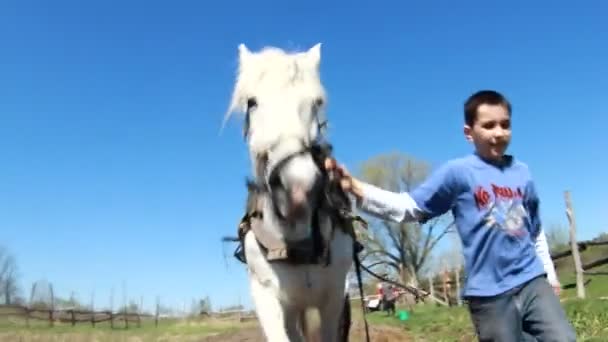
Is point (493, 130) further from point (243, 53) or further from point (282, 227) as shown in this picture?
point (243, 53)

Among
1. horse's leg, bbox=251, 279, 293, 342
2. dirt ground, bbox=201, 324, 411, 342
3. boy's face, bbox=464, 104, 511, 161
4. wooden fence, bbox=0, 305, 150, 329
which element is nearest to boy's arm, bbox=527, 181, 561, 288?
boy's face, bbox=464, 104, 511, 161

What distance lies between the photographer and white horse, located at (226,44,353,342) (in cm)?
346

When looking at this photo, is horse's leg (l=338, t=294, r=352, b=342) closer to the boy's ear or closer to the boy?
the boy


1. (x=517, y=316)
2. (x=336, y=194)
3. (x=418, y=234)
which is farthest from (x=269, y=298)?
(x=418, y=234)

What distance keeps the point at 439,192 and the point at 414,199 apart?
0.44ft

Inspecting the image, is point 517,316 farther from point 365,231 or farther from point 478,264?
point 365,231

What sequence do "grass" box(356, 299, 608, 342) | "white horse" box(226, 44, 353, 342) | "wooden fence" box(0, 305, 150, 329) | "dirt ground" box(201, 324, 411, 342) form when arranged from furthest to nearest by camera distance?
1. "wooden fence" box(0, 305, 150, 329)
2. "dirt ground" box(201, 324, 411, 342)
3. "grass" box(356, 299, 608, 342)
4. "white horse" box(226, 44, 353, 342)

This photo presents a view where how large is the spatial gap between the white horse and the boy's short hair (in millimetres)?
797

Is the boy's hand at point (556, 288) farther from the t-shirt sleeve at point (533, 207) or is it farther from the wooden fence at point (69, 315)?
the wooden fence at point (69, 315)

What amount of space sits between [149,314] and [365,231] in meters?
43.7

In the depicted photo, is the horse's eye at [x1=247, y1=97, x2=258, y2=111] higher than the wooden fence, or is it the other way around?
the wooden fence

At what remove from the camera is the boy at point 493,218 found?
3.38 meters

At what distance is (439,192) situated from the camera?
362cm

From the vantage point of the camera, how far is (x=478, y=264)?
3494 millimetres
